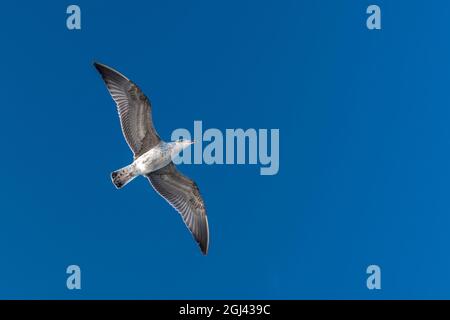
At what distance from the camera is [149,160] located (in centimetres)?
1914

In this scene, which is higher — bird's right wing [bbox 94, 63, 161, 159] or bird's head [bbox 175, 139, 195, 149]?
bird's right wing [bbox 94, 63, 161, 159]

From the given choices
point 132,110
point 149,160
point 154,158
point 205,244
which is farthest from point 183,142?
point 205,244

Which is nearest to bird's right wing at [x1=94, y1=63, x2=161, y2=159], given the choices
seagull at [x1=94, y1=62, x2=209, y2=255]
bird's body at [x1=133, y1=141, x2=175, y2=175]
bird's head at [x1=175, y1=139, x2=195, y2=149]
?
seagull at [x1=94, y1=62, x2=209, y2=255]

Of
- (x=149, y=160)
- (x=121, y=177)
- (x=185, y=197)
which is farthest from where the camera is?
(x=185, y=197)

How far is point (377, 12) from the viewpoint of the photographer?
2069 centimetres

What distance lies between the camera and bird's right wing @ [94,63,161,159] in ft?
62.6

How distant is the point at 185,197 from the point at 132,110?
2.10 metres

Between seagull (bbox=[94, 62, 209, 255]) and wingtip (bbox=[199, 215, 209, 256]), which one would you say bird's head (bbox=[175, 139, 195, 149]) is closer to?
seagull (bbox=[94, 62, 209, 255])

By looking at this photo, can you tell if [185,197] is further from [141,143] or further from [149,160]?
[141,143]

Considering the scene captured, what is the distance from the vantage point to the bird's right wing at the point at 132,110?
62.6 ft

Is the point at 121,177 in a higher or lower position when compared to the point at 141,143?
lower

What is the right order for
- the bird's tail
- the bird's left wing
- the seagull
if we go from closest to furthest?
the bird's tail < the seagull < the bird's left wing

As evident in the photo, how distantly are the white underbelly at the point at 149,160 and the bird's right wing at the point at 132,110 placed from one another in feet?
0.67
